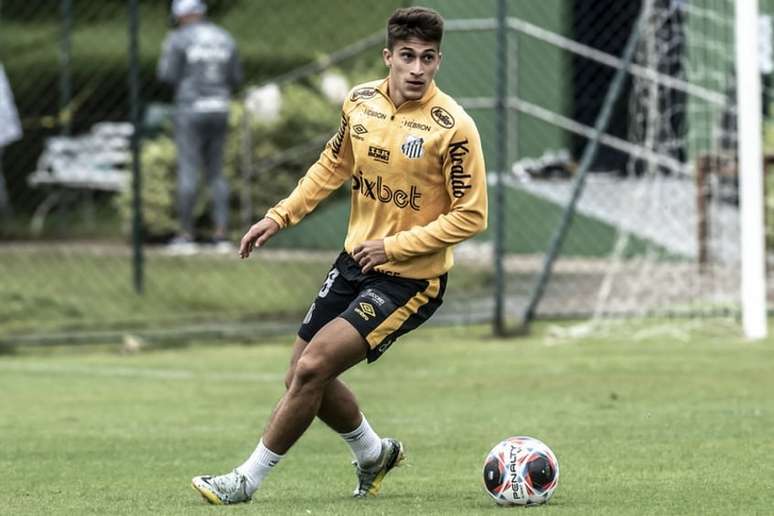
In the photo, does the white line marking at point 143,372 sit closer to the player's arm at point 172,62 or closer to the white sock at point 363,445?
the player's arm at point 172,62

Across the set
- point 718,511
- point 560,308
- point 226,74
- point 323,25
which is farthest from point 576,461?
point 323,25

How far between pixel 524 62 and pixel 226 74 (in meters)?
4.42

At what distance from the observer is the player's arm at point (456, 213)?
23.2 feet

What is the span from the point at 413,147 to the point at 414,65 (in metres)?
0.34

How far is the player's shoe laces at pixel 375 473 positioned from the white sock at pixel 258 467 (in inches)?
19.9

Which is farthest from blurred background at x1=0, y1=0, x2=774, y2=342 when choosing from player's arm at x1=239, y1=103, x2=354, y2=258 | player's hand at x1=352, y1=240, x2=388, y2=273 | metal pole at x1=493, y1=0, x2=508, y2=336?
player's hand at x1=352, y1=240, x2=388, y2=273

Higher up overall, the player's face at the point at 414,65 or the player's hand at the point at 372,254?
the player's face at the point at 414,65

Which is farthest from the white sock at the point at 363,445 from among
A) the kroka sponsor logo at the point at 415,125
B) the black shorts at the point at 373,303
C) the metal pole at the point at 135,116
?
the metal pole at the point at 135,116

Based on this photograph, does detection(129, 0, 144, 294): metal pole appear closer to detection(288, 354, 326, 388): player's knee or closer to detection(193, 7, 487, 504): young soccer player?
detection(193, 7, 487, 504): young soccer player

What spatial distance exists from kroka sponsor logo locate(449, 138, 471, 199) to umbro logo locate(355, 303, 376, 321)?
0.58m

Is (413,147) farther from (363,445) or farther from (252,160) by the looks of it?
(252,160)

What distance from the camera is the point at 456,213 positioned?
23.2 ft

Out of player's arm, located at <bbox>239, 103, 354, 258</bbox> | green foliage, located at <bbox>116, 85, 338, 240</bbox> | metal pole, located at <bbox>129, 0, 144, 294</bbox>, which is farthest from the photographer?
green foliage, located at <bbox>116, 85, 338, 240</bbox>

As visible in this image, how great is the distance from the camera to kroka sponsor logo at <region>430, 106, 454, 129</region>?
713cm
